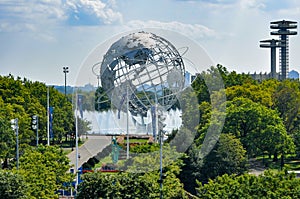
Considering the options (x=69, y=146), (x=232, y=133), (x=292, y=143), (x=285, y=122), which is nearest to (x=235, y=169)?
(x=232, y=133)

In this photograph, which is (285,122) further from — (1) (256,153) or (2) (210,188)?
(2) (210,188)

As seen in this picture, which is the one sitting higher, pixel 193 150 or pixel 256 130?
pixel 256 130

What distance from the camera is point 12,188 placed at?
116 ft

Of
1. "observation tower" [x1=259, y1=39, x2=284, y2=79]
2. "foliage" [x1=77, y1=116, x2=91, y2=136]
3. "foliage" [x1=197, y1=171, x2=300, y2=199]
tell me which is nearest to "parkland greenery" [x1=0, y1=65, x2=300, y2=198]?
"foliage" [x1=197, y1=171, x2=300, y2=199]

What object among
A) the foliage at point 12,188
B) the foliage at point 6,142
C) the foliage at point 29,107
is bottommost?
the foliage at point 12,188

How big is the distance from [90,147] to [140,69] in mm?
16807

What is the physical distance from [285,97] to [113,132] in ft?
58.5

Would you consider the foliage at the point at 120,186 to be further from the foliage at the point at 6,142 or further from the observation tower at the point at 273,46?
the observation tower at the point at 273,46

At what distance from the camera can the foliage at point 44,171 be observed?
3725cm

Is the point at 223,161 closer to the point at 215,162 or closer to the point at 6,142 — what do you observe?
the point at 215,162

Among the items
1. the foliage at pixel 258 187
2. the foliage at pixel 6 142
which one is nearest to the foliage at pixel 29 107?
the foliage at pixel 6 142

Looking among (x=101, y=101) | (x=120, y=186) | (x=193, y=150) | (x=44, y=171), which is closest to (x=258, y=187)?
(x=120, y=186)

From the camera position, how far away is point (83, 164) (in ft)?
177

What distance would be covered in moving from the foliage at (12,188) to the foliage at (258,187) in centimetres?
784
